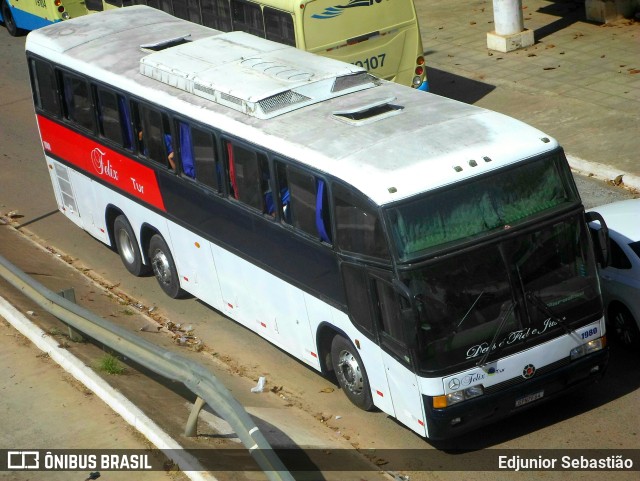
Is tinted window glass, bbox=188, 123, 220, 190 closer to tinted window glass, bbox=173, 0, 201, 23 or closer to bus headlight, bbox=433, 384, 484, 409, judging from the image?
bus headlight, bbox=433, 384, 484, 409

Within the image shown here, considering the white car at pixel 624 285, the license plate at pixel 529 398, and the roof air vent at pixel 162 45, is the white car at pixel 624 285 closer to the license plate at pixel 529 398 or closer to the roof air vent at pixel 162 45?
the license plate at pixel 529 398

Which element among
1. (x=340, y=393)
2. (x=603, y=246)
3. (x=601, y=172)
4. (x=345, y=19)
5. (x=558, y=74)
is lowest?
(x=340, y=393)

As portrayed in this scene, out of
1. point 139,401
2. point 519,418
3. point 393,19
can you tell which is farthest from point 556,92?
point 139,401

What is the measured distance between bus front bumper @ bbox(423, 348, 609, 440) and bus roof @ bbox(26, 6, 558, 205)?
6.40ft

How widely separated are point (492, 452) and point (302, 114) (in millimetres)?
4029

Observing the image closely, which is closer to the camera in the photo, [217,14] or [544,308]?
[544,308]

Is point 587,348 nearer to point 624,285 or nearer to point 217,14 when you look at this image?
point 624,285

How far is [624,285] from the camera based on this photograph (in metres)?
11.7

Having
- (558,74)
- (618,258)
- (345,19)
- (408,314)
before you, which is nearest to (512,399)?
(408,314)

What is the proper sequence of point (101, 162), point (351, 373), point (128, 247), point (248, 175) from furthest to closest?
point (128, 247)
point (101, 162)
point (248, 175)
point (351, 373)

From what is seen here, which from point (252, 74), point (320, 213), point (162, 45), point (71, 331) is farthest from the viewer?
point (162, 45)

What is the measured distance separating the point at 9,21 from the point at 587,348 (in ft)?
72.8

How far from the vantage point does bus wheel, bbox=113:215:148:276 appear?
1519 cm

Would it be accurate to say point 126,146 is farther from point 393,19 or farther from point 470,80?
point 470,80
